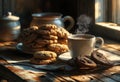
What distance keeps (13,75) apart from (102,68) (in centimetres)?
30

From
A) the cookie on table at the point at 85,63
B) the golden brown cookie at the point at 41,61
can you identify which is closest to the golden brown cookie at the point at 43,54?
the golden brown cookie at the point at 41,61

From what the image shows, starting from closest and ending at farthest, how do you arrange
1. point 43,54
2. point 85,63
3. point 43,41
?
point 85,63 → point 43,54 → point 43,41

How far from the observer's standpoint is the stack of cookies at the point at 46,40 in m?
1.40

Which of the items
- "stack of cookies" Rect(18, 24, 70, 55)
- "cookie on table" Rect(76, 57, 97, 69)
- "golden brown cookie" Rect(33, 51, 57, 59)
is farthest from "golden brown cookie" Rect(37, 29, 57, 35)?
"cookie on table" Rect(76, 57, 97, 69)

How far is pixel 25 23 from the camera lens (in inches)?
82.4

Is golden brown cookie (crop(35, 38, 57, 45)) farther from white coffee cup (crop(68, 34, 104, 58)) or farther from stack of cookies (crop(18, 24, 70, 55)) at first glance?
white coffee cup (crop(68, 34, 104, 58))

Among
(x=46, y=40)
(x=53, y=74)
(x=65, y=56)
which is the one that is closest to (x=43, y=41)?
(x=46, y=40)

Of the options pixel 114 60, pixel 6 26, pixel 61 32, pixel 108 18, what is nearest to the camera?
pixel 114 60

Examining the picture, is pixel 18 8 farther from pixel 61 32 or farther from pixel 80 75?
pixel 80 75

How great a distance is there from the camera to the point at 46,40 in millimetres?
1397

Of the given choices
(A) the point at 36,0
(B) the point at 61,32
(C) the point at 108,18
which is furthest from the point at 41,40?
(A) the point at 36,0

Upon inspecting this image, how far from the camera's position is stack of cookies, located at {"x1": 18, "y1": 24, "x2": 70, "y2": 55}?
140 cm

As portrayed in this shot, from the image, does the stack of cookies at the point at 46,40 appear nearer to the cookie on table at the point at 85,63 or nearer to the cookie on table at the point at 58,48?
the cookie on table at the point at 58,48

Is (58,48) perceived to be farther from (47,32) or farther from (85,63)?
(85,63)
